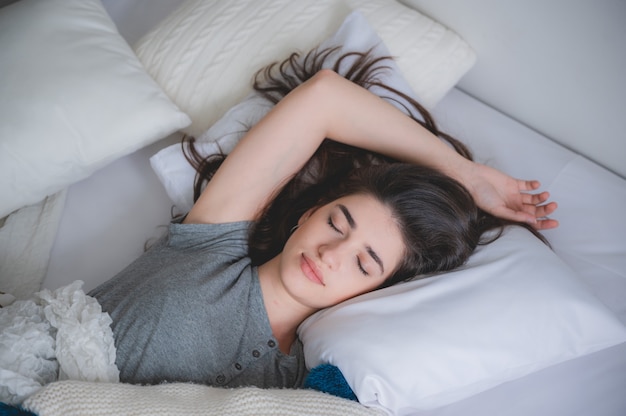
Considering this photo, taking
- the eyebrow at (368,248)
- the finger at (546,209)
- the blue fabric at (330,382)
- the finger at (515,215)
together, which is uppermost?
the finger at (546,209)

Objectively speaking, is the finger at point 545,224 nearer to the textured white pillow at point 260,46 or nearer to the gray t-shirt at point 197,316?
the textured white pillow at point 260,46

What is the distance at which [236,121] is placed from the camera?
1.41 m

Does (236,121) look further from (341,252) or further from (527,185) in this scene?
(527,185)

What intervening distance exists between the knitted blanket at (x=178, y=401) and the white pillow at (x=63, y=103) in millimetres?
658

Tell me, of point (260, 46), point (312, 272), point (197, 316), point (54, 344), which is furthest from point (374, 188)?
point (54, 344)

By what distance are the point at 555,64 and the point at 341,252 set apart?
0.82m

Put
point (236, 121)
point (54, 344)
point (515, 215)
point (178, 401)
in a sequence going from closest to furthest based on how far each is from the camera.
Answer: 1. point (178, 401)
2. point (54, 344)
3. point (515, 215)
4. point (236, 121)

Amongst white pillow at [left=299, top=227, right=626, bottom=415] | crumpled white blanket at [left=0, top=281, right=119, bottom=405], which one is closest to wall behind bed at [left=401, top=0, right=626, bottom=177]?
white pillow at [left=299, top=227, right=626, bottom=415]

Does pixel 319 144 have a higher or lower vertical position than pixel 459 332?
higher

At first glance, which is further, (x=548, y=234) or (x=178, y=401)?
(x=548, y=234)

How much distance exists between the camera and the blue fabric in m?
1.02

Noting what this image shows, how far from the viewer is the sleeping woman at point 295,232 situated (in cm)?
112

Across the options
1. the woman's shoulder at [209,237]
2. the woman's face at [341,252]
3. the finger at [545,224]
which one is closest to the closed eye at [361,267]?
the woman's face at [341,252]

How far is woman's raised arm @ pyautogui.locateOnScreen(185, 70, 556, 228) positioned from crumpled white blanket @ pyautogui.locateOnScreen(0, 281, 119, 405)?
0.34 m
